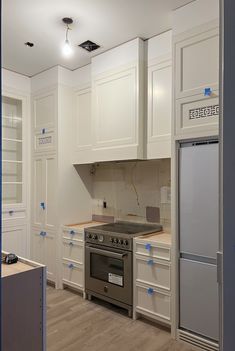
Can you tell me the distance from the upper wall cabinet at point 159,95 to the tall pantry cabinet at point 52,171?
4.26 feet

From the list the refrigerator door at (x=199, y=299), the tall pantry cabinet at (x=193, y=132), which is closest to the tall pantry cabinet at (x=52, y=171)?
the tall pantry cabinet at (x=193, y=132)

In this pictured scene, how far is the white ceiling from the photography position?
2.35m

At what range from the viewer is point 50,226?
12.0 feet

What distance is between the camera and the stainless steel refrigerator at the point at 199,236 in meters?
2.20

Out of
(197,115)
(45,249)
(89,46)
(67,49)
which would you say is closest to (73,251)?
(45,249)

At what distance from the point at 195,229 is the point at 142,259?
2.24ft

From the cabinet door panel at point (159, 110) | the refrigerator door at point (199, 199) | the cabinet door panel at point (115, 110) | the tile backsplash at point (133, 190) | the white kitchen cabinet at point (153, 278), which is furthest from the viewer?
the tile backsplash at point (133, 190)

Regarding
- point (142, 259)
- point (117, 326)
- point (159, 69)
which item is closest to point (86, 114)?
point (159, 69)

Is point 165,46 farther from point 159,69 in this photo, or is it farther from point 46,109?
point 46,109

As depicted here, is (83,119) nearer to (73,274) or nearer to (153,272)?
(73,274)

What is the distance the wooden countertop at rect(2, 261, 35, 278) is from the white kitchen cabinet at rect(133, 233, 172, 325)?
1.22m

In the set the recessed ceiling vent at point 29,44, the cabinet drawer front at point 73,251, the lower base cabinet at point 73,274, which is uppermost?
the recessed ceiling vent at point 29,44

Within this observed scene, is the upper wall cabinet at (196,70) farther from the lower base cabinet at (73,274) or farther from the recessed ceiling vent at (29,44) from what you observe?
the lower base cabinet at (73,274)

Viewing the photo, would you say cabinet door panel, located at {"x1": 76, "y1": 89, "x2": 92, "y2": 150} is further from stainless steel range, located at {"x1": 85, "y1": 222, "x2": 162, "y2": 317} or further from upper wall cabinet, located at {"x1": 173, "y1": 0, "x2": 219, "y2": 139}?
upper wall cabinet, located at {"x1": 173, "y1": 0, "x2": 219, "y2": 139}
